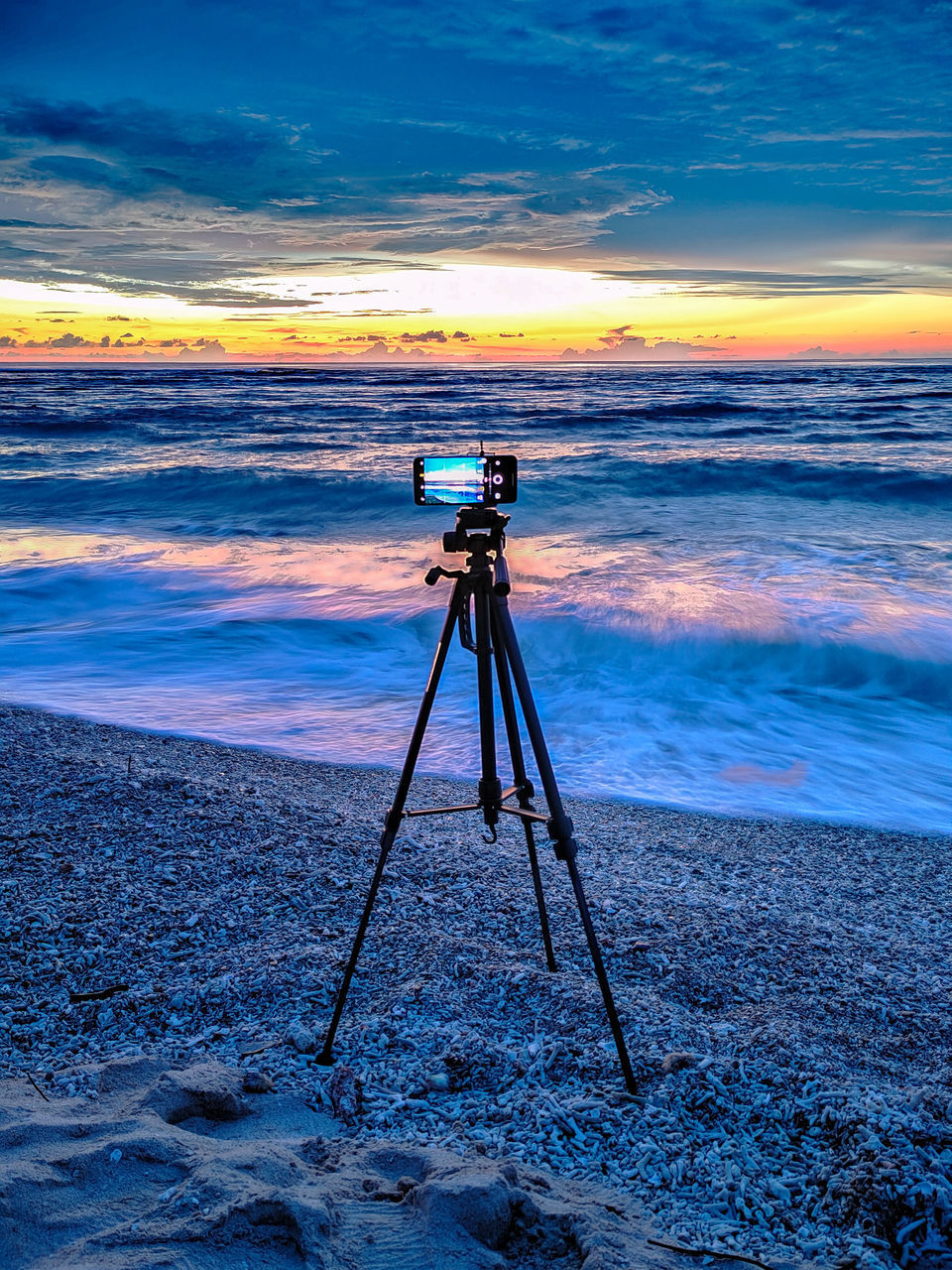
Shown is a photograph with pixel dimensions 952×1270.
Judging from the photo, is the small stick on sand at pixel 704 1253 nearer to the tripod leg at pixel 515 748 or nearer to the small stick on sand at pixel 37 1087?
the tripod leg at pixel 515 748

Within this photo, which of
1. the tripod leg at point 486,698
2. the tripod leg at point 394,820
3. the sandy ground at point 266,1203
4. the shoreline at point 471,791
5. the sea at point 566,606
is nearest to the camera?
the sandy ground at point 266,1203

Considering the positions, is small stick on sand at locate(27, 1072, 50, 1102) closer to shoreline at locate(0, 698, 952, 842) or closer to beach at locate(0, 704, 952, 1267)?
beach at locate(0, 704, 952, 1267)

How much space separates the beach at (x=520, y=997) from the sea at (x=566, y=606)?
161 centimetres

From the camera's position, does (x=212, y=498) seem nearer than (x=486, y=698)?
No

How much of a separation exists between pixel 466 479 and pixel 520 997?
175cm

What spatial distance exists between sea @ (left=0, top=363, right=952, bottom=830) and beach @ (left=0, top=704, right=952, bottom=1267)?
1606 mm

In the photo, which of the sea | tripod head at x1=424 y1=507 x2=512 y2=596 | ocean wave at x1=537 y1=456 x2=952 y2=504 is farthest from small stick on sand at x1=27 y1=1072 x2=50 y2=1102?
ocean wave at x1=537 y1=456 x2=952 y2=504

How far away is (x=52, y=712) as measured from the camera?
6535 mm

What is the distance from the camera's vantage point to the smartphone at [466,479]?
106 inches

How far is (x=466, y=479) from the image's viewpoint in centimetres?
274

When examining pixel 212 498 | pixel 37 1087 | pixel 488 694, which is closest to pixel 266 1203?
pixel 37 1087

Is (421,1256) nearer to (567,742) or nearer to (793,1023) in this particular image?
(793,1023)

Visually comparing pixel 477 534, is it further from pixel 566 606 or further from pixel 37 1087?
pixel 566 606

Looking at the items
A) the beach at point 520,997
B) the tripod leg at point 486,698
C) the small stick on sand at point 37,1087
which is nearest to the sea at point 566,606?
the beach at point 520,997
